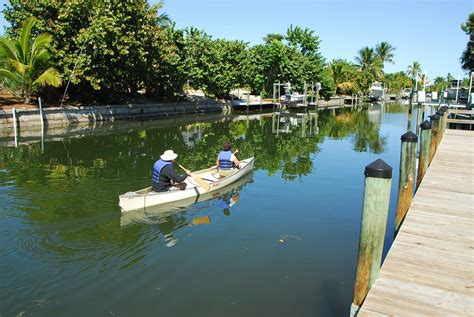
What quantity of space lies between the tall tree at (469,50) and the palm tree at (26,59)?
36.9 meters

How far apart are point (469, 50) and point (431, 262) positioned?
42254 mm

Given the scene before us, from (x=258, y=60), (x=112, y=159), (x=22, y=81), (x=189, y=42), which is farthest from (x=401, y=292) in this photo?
(x=258, y=60)

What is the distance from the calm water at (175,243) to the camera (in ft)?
19.6

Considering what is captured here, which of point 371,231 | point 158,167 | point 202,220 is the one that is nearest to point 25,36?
point 158,167

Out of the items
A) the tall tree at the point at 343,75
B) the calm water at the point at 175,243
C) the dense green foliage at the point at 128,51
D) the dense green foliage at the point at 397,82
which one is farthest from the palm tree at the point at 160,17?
the dense green foliage at the point at 397,82

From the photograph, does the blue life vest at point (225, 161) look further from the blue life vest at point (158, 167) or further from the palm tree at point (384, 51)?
the palm tree at point (384, 51)

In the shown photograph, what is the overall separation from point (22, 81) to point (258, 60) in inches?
1170

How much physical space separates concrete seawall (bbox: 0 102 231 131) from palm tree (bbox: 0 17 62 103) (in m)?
2.24

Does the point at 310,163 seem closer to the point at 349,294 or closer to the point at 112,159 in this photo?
the point at 112,159

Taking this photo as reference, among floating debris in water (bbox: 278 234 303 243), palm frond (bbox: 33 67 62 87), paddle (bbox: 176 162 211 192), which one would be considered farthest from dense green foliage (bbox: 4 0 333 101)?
floating debris in water (bbox: 278 234 303 243)

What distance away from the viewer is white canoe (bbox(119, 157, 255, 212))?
9.43 meters

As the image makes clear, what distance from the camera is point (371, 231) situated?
427cm

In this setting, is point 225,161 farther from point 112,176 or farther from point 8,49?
point 8,49

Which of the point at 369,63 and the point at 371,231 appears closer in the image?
the point at 371,231
